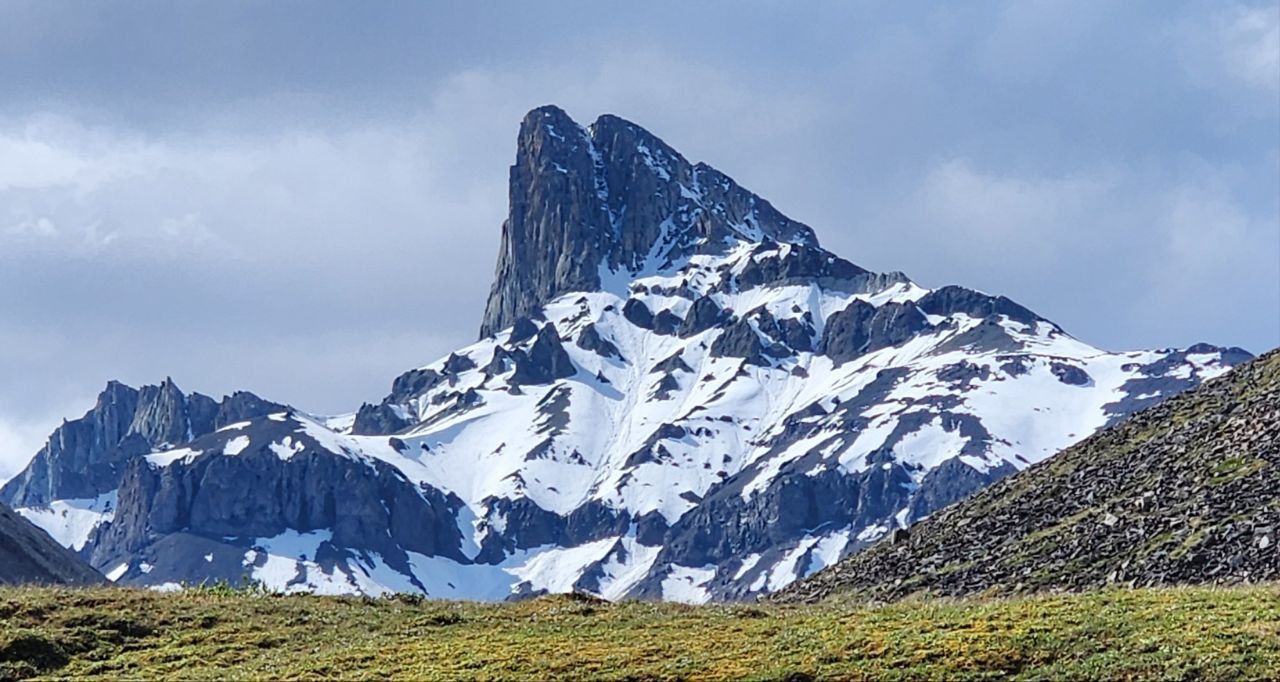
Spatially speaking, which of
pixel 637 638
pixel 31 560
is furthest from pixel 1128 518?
pixel 31 560

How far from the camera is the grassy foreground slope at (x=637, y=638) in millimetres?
38750

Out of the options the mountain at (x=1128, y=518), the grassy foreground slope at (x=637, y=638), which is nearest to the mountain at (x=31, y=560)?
the grassy foreground slope at (x=637, y=638)

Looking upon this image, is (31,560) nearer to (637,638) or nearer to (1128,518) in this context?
(637,638)

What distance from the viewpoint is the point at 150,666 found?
4244 cm

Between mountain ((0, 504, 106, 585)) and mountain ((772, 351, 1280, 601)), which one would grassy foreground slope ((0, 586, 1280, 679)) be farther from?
mountain ((0, 504, 106, 585))

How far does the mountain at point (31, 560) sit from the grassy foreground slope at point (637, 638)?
2362 cm

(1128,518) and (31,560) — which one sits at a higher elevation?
(31,560)

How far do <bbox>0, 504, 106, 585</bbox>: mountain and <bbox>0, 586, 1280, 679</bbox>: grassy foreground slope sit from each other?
23.6m

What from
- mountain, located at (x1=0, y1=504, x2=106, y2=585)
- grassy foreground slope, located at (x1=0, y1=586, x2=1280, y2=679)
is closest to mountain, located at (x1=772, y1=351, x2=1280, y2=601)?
grassy foreground slope, located at (x1=0, y1=586, x2=1280, y2=679)

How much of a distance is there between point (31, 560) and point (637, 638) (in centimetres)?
4214

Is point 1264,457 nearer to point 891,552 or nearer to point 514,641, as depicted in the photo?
point 891,552

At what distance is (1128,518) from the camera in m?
67.0

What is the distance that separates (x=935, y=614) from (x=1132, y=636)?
630 cm

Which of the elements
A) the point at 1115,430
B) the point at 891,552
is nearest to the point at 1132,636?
the point at 891,552
